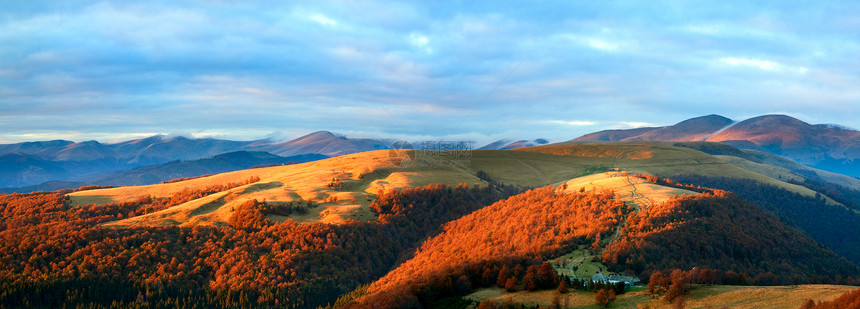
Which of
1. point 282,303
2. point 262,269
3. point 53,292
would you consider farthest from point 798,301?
point 53,292

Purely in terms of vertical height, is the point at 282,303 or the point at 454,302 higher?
the point at 454,302

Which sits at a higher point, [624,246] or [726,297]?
[726,297]

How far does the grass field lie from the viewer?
64.3 meters

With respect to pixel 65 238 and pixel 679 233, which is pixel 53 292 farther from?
pixel 679 233

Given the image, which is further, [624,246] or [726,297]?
[624,246]

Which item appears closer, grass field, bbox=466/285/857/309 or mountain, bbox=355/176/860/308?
grass field, bbox=466/285/857/309

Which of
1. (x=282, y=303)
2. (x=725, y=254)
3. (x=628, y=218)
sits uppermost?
(x=628, y=218)

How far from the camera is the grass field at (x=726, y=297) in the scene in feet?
211

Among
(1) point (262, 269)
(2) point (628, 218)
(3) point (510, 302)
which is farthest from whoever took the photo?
(1) point (262, 269)

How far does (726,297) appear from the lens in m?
69.3

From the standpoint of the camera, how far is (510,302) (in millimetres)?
86375

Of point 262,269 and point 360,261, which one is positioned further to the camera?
point 360,261

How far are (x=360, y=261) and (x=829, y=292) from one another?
484 feet

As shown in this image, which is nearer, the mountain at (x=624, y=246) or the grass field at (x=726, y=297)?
the grass field at (x=726, y=297)
